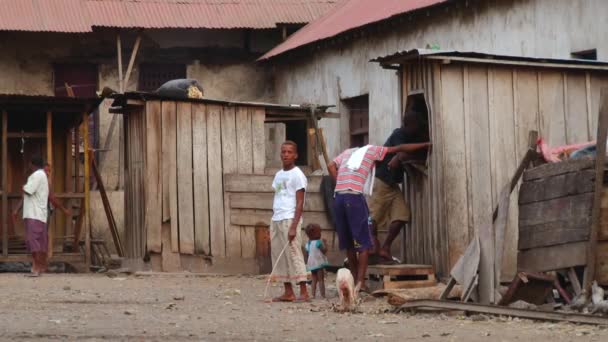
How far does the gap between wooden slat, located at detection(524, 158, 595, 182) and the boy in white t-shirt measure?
222 cm

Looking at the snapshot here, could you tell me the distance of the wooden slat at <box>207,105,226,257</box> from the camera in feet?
54.7

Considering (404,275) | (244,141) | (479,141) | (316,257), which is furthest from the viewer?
(244,141)

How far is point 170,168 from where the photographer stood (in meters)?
16.6

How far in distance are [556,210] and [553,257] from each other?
408 millimetres

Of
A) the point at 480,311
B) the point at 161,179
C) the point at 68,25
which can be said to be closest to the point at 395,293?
the point at 480,311

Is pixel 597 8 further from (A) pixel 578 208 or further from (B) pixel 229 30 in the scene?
(B) pixel 229 30

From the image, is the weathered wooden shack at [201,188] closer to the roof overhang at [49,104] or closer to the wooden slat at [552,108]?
the roof overhang at [49,104]

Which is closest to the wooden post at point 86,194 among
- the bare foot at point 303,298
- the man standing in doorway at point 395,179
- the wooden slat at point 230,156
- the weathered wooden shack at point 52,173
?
the weathered wooden shack at point 52,173

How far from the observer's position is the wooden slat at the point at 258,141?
17078 mm

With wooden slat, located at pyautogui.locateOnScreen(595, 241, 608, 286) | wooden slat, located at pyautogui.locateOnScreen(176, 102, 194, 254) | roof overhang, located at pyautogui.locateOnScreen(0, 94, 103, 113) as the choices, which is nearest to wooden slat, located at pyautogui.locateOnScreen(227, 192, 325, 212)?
wooden slat, located at pyautogui.locateOnScreen(176, 102, 194, 254)

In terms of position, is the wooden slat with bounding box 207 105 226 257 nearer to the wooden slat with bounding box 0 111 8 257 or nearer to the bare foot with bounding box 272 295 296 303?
the wooden slat with bounding box 0 111 8 257

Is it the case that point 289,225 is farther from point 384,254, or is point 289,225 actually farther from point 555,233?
point 555,233

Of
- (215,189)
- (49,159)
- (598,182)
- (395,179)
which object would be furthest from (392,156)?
(49,159)

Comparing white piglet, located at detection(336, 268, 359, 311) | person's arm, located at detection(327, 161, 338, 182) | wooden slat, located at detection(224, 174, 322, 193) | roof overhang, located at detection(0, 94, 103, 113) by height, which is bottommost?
white piglet, located at detection(336, 268, 359, 311)
